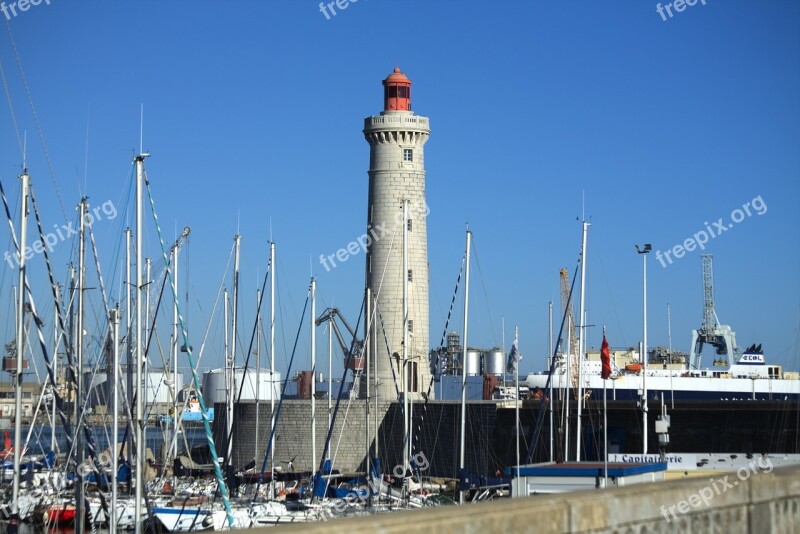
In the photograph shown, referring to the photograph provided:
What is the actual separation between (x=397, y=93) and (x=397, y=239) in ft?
22.9

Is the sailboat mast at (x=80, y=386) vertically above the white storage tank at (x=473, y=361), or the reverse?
the white storage tank at (x=473, y=361)

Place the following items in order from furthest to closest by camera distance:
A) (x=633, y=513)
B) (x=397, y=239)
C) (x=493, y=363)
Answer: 1. (x=493, y=363)
2. (x=397, y=239)
3. (x=633, y=513)

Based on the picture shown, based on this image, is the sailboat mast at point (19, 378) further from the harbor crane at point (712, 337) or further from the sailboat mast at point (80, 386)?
the harbor crane at point (712, 337)

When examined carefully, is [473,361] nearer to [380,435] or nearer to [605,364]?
[380,435]

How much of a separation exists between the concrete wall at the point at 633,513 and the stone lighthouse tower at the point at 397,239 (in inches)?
1604

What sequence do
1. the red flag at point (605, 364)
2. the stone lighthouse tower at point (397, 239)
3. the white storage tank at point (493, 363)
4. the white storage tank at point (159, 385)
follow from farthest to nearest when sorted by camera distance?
the white storage tank at point (493, 363)
the stone lighthouse tower at point (397, 239)
the white storage tank at point (159, 385)
the red flag at point (605, 364)

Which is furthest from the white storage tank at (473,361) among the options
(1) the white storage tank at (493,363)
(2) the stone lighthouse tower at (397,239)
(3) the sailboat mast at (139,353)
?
(3) the sailboat mast at (139,353)

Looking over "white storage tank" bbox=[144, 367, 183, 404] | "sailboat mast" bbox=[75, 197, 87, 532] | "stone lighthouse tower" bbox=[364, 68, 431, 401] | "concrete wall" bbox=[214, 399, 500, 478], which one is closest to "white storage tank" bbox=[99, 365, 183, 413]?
"white storage tank" bbox=[144, 367, 183, 404]

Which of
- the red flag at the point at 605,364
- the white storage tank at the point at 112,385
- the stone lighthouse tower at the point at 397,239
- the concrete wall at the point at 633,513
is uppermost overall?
the stone lighthouse tower at the point at 397,239

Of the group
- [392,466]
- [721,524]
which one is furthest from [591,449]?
[721,524]

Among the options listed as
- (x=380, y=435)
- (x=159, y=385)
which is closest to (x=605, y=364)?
(x=159, y=385)

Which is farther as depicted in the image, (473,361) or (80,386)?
(473,361)

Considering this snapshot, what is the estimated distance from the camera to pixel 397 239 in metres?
51.1

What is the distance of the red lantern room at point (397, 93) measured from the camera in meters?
53.3
